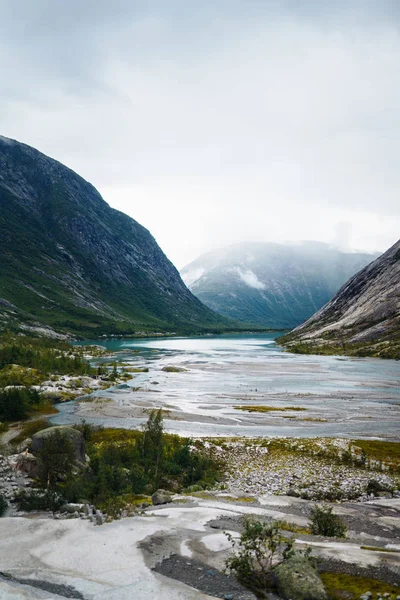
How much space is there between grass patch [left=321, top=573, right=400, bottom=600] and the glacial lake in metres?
41.2

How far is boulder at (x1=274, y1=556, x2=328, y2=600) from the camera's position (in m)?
13.4

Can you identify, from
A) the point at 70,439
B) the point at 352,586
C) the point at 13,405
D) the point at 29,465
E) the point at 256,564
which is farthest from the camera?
the point at 13,405

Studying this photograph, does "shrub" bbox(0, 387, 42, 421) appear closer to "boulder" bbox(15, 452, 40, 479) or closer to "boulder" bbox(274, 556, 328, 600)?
"boulder" bbox(15, 452, 40, 479)

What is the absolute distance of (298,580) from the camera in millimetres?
13805

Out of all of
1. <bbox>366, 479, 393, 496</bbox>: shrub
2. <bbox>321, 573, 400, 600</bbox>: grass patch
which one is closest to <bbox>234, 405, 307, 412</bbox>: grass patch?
<bbox>366, 479, 393, 496</bbox>: shrub

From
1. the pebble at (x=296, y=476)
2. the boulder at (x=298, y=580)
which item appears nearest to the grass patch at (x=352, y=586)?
the boulder at (x=298, y=580)

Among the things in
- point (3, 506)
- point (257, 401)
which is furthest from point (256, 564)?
point (257, 401)

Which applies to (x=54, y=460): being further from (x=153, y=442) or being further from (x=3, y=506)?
(x=153, y=442)

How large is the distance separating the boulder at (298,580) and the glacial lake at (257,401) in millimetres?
41421

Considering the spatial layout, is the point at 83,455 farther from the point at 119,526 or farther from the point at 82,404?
the point at 82,404

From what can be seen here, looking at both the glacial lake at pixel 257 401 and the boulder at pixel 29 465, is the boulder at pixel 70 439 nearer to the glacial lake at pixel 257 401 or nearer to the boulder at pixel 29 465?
the boulder at pixel 29 465

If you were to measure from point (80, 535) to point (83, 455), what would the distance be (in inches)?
793

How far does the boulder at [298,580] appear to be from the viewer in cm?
1338

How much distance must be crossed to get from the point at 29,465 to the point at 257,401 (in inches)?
2067
